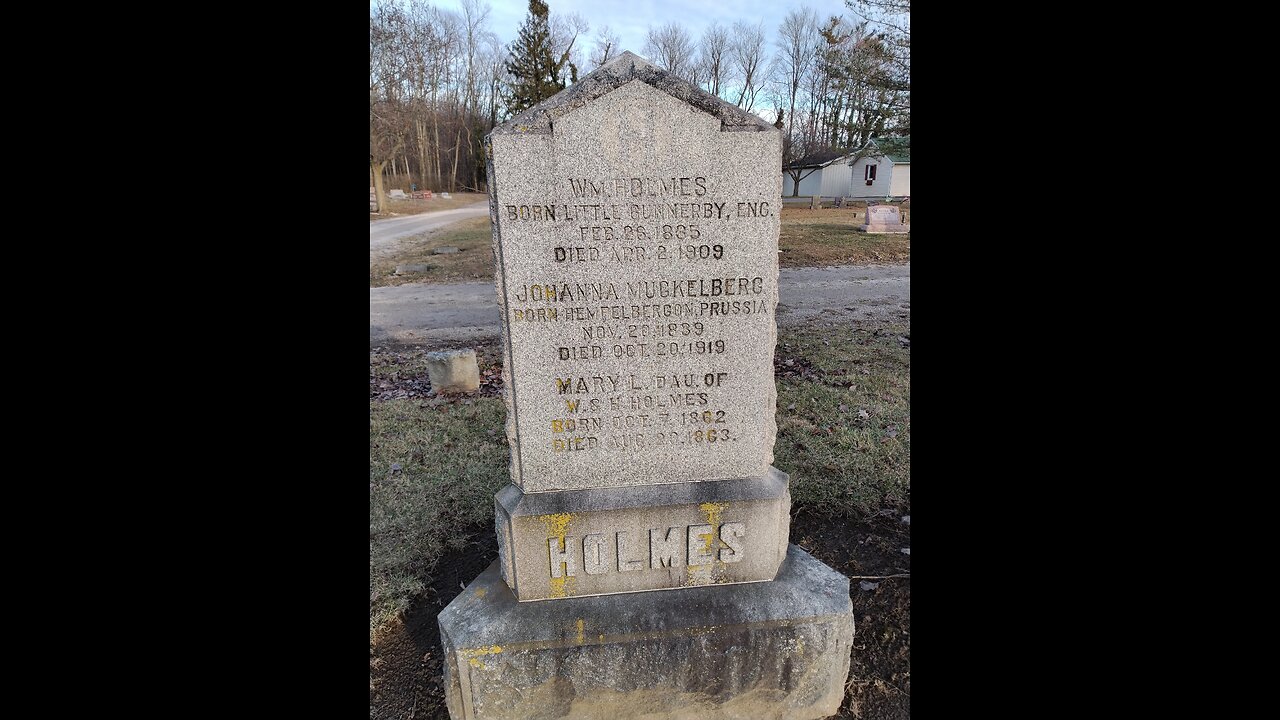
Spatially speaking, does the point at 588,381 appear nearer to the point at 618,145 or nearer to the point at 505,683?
the point at 618,145

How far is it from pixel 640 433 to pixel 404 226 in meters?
21.1

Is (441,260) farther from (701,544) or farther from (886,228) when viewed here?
(701,544)

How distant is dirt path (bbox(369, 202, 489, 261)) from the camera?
1620cm

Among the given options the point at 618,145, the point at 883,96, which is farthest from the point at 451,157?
the point at 618,145

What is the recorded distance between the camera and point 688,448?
2.48m

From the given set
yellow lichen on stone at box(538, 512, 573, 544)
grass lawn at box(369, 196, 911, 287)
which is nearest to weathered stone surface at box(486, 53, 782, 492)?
yellow lichen on stone at box(538, 512, 573, 544)

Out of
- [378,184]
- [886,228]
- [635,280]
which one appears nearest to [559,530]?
[635,280]

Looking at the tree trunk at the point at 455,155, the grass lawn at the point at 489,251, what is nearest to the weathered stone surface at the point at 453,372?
the grass lawn at the point at 489,251

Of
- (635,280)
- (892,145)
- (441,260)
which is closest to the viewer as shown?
(635,280)

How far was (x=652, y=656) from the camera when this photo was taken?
92.3 inches

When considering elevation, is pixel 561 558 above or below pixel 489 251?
below

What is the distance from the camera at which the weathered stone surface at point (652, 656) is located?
2318 millimetres

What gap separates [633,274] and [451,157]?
40937 millimetres

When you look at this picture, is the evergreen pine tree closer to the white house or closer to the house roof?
the white house
